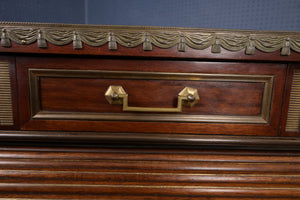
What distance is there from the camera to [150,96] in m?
0.28

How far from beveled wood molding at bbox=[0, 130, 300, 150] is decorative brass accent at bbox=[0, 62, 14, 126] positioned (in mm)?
20

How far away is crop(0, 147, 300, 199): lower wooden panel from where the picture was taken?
0.89 feet

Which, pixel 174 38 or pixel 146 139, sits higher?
pixel 174 38

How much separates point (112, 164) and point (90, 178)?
0.04 m

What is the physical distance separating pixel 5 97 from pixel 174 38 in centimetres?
28

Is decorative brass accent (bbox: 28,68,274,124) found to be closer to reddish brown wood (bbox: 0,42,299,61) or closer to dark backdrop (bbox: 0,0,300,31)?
reddish brown wood (bbox: 0,42,299,61)

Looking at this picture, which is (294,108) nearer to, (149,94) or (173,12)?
(149,94)

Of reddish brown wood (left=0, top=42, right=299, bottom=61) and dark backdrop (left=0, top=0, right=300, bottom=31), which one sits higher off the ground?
dark backdrop (left=0, top=0, right=300, bottom=31)

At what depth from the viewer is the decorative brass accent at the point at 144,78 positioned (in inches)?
10.7

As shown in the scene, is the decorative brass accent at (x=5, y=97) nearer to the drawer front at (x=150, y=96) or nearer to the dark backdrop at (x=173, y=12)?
the drawer front at (x=150, y=96)

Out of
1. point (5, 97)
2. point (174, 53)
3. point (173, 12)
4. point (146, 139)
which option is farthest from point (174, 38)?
point (173, 12)

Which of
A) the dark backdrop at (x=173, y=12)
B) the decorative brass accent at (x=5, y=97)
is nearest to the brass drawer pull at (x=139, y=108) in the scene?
the decorative brass accent at (x=5, y=97)

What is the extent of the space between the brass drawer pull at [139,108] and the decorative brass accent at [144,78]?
0.05ft

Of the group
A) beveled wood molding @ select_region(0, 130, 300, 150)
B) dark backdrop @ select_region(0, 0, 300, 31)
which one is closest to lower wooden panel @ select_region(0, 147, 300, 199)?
beveled wood molding @ select_region(0, 130, 300, 150)
